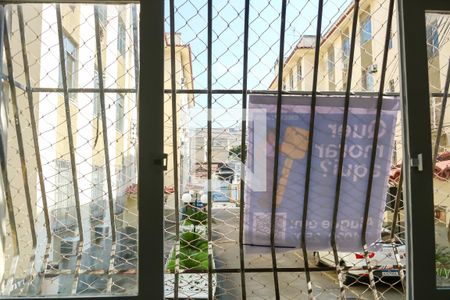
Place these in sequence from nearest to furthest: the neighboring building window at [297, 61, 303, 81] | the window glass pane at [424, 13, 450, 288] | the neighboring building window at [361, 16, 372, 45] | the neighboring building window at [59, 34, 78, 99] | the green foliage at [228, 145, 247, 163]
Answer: the window glass pane at [424, 13, 450, 288], the neighboring building window at [59, 34, 78, 99], the green foliage at [228, 145, 247, 163], the neighboring building window at [297, 61, 303, 81], the neighboring building window at [361, 16, 372, 45]

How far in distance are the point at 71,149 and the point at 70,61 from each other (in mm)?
328

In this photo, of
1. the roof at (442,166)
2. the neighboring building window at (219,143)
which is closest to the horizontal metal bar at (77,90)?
the neighboring building window at (219,143)

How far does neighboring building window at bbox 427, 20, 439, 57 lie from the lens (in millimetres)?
1160

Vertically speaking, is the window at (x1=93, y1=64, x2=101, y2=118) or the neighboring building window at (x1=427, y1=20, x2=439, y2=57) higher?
the neighboring building window at (x1=427, y1=20, x2=439, y2=57)

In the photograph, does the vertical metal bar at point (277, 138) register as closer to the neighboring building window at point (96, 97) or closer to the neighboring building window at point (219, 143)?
the neighboring building window at point (219, 143)

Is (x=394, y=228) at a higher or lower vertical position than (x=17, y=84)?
lower

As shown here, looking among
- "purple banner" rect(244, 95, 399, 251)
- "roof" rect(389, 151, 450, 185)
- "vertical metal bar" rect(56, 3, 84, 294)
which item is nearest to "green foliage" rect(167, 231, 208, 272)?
"purple banner" rect(244, 95, 399, 251)

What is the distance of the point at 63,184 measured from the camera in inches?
49.3

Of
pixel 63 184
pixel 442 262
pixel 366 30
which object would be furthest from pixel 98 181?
pixel 366 30

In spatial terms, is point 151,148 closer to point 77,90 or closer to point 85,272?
point 77,90

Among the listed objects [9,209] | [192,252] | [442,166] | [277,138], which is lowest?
[192,252]

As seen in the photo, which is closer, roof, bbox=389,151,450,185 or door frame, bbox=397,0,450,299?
door frame, bbox=397,0,450,299

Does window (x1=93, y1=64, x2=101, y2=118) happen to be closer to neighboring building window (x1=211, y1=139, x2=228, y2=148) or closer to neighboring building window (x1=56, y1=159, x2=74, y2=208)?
neighboring building window (x1=56, y1=159, x2=74, y2=208)

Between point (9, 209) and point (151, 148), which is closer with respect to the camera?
point (151, 148)
